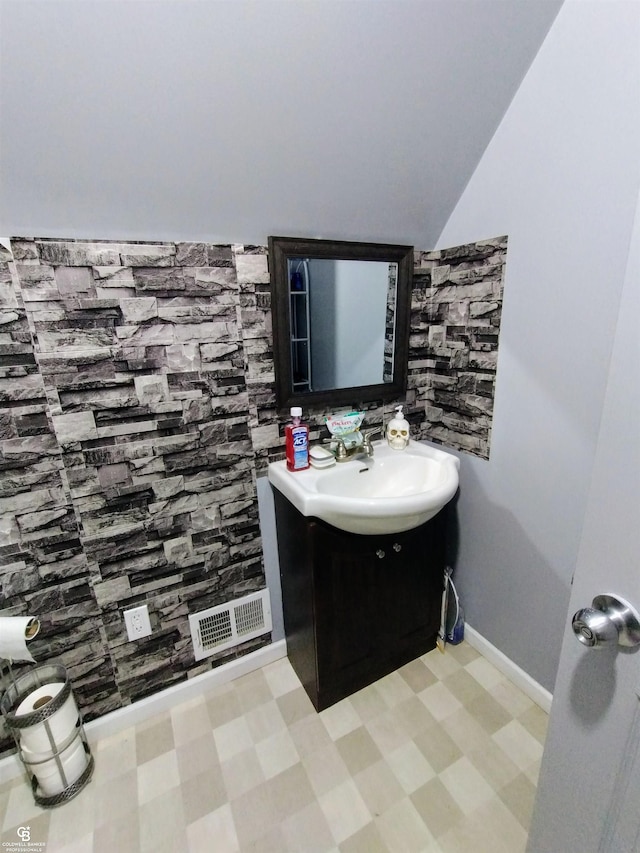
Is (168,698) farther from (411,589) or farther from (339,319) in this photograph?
(339,319)

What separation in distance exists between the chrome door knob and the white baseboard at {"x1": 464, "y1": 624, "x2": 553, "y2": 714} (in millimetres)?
1087

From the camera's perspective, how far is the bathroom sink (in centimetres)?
116

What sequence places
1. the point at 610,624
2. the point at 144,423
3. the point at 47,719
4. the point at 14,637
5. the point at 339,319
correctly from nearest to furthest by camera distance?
1. the point at 610,624
2. the point at 14,637
3. the point at 47,719
4. the point at 144,423
5. the point at 339,319

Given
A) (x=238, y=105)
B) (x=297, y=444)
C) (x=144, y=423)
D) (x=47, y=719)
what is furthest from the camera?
(x=297, y=444)

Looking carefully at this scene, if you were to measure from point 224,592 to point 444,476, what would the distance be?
3.12 feet

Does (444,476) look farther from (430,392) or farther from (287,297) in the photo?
(287,297)

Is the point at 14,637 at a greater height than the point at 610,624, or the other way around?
the point at 610,624

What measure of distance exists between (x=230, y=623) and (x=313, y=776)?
567 mm

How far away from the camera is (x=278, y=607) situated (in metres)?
1.65

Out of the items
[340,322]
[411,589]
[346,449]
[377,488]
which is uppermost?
[340,322]

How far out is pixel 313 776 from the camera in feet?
4.13

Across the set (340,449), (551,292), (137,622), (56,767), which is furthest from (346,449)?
(56,767)

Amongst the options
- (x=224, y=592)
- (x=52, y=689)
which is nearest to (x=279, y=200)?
(x=224, y=592)

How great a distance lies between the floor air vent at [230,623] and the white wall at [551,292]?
3.03 feet
